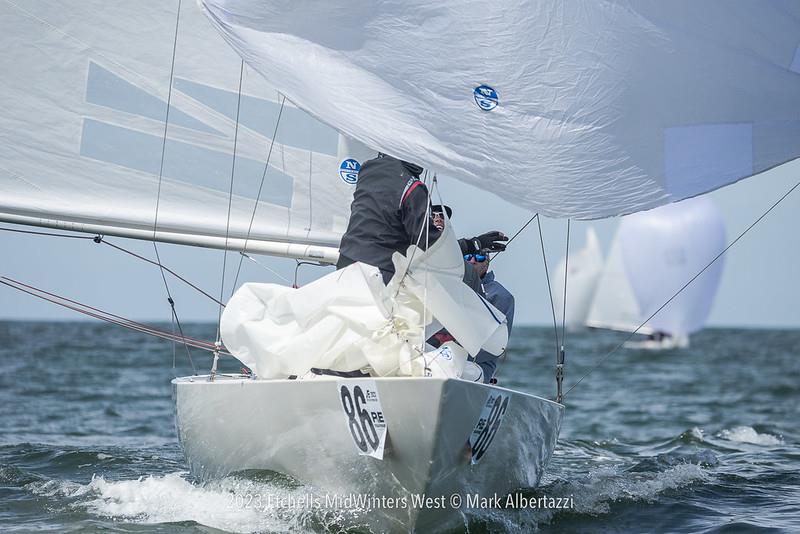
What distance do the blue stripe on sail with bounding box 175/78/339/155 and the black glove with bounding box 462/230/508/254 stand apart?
4.42 feet

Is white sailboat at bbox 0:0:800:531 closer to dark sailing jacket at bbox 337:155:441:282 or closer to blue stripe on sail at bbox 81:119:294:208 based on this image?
dark sailing jacket at bbox 337:155:441:282

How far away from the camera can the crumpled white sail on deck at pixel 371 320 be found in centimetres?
417

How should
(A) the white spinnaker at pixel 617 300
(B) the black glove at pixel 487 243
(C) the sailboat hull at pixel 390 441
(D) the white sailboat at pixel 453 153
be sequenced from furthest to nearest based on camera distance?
(A) the white spinnaker at pixel 617 300 < (B) the black glove at pixel 487 243 < (D) the white sailboat at pixel 453 153 < (C) the sailboat hull at pixel 390 441

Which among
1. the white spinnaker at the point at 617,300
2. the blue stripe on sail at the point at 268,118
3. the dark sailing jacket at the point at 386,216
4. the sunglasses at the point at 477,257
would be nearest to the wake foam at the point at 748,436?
the sunglasses at the point at 477,257

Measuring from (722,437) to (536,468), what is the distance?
15.2 ft

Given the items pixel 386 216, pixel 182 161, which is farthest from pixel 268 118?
pixel 386 216

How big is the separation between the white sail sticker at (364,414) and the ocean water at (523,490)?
485mm

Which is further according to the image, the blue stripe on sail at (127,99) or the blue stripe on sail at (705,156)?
the blue stripe on sail at (127,99)

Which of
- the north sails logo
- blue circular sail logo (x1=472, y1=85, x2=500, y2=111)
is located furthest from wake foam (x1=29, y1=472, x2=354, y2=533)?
blue circular sail logo (x1=472, y1=85, x2=500, y2=111)

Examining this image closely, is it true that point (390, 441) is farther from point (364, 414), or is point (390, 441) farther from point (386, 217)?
point (386, 217)

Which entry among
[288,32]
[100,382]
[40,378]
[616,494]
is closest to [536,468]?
[616,494]

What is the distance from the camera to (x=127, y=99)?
572cm

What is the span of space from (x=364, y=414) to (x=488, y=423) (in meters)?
0.53

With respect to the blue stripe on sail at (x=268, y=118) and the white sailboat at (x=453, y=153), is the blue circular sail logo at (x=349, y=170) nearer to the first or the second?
the blue stripe on sail at (x=268, y=118)
